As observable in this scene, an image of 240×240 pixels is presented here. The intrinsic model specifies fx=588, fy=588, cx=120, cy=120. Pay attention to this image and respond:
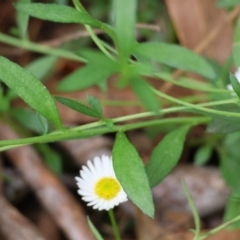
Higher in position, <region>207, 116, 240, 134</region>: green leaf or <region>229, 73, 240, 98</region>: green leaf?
<region>207, 116, 240, 134</region>: green leaf

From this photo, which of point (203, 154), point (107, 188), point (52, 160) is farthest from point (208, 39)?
point (107, 188)

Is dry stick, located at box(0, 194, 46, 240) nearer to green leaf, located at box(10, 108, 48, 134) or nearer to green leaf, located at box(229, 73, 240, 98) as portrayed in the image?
green leaf, located at box(10, 108, 48, 134)

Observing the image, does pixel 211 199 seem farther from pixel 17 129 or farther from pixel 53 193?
pixel 17 129

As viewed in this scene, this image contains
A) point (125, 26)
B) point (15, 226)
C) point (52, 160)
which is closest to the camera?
point (125, 26)

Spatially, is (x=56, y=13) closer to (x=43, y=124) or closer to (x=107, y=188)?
(x=43, y=124)

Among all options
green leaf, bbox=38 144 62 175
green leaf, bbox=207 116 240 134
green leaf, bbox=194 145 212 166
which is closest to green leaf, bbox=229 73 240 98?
green leaf, bbox=207 116 240 134

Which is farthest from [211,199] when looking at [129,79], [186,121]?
[129,79]
